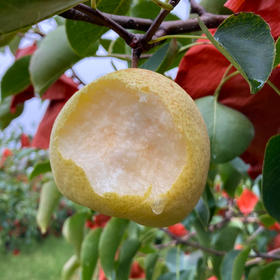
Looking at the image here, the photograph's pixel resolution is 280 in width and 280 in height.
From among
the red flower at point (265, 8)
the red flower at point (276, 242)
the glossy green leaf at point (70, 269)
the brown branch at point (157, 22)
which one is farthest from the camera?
the red flower at point (276, 242)

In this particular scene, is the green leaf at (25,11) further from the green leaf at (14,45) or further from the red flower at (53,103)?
the green leaf at (14,45)

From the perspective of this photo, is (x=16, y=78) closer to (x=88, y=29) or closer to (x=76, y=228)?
(x=88, y=29)

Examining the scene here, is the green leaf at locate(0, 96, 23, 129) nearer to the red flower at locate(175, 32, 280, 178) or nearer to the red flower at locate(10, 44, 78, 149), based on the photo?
the red flower at locate(10, 44, 78, 149)

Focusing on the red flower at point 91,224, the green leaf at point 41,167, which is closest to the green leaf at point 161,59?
the green leaf at point 41,167

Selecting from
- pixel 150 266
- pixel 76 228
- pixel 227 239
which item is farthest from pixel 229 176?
pixel 76 228

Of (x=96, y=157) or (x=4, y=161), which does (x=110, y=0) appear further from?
(x=4, y=161)
